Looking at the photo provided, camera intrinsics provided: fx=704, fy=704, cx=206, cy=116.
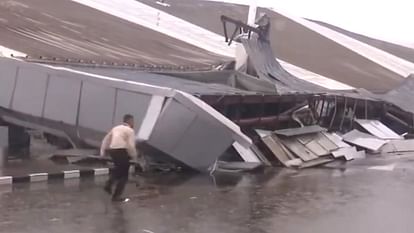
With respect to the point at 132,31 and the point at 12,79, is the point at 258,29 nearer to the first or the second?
the point at 132,31

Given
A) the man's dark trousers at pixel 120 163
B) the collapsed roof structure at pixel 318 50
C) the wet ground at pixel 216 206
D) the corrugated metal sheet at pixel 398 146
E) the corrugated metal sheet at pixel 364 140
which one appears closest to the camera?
the wet ground at pixel 216 206

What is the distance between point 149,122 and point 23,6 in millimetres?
12506

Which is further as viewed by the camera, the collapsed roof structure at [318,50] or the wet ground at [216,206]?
the collapsed roof structure at [318,50]

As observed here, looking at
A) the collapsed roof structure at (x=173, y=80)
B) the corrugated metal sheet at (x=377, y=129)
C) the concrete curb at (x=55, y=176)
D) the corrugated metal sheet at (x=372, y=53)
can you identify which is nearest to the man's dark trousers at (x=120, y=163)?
the concrete curb at (x=55, y=176)

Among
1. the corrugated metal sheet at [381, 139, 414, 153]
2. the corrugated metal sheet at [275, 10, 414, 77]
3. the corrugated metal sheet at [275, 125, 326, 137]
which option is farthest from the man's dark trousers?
the corrugated metal sheet at [275, 10, 414, 77]

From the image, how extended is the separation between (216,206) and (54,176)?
11.9 ft

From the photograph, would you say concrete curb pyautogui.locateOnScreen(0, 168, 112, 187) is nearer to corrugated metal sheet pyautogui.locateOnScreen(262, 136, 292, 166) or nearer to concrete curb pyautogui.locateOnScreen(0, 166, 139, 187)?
concrete curb pyautogui.locateOnScreen(0, 166, 139, 187)

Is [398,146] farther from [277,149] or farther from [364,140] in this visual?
[277,149]

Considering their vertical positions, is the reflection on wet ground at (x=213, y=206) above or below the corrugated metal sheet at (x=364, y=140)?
above

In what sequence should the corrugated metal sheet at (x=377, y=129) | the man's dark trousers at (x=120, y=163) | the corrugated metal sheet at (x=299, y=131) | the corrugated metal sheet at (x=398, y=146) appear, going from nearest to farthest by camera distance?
1. the man's dark trousers at (x=120, y=163)
2. the corrugated metal sheet at (x=299, y=131)
3. the corrugated metal sheet at (x=398, y=146)
4. the corrugated metal sheet at (x=377, y=129)

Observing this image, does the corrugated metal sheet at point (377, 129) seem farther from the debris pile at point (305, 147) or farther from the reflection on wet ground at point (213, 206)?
the reflection on wet ground at point (213, 206)

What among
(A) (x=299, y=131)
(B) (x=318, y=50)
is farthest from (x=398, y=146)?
(B) (x=318, y=50)

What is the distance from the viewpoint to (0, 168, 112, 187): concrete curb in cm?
1182

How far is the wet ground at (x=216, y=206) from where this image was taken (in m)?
8.65
